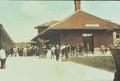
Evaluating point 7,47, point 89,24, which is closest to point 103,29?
point 89,24

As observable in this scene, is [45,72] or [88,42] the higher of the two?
[88,42]

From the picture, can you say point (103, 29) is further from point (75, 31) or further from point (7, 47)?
point (7, 47)

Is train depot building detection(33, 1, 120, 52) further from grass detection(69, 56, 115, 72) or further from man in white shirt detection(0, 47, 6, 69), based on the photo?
man in white shirt detection(0, 47, 6, 69)

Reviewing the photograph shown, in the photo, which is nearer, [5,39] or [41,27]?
[41,27]

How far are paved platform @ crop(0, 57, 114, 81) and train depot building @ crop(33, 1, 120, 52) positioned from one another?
38 centimetres

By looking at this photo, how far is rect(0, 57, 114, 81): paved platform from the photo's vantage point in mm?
16094

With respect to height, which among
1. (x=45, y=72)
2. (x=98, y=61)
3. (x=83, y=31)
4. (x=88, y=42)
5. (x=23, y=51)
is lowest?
(x=45, y=72)

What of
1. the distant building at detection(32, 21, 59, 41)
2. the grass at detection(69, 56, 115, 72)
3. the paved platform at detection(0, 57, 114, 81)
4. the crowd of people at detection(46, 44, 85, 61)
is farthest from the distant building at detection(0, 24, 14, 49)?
the grass at detection(69, 56, 115, 72)

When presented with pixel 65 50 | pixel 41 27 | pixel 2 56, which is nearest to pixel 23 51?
pixel 2 56

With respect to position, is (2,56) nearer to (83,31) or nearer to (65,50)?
(65,50)

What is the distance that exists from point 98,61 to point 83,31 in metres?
0.60

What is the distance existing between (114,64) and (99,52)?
38 centimetres

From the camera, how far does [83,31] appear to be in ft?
54.2

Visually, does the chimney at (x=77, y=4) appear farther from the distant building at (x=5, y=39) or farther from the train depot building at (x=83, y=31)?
the distant building at (x=5, y=39)
